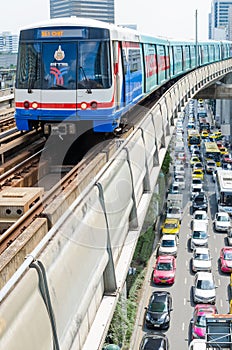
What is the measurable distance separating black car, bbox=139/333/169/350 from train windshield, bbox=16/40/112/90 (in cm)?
774

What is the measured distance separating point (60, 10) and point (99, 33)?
296 ft

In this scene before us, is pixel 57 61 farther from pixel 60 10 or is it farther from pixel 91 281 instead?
pixel 60 10

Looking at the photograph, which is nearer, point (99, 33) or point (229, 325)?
point (99, 33)

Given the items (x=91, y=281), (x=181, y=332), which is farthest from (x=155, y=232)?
(x=91, y=281)

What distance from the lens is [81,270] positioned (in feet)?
14.6

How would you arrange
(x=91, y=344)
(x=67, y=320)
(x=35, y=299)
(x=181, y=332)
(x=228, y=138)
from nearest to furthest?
(x=35, y=299) < (x=67, y=320) < (x=91, y=344) < (x=181, y=332) < (x=228, y=138)

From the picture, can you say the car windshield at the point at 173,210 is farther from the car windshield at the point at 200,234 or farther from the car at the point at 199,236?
the car windshield at the point at 200,234

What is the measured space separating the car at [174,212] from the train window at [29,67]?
16.8 m

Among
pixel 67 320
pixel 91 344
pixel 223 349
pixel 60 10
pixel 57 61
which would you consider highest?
pixel 60 10

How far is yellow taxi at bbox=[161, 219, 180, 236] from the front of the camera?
23656mm

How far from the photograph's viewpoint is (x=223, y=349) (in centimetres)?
1252

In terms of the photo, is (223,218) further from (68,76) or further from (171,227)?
(68,76)

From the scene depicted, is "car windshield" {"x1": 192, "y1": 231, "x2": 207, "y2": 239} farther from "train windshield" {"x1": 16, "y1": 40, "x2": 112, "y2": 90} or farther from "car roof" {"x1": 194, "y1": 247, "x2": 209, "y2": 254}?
"train windshield" {"x1": 16, "y1": 40, "x2": 112, "y2": 90}

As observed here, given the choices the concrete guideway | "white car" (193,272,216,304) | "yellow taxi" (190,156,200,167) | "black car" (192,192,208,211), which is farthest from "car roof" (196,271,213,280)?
"yellow taxi" (190,156,200,167)
